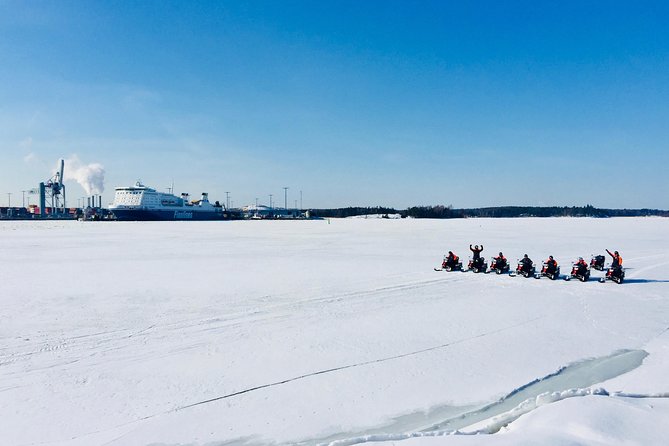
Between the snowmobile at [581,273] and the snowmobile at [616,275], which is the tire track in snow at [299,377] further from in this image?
the snowmobile at [616,275]

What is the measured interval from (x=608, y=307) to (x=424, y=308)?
383cm

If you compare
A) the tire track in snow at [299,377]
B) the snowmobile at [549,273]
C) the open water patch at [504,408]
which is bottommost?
the open water patch at [504,408]

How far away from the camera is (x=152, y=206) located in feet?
273

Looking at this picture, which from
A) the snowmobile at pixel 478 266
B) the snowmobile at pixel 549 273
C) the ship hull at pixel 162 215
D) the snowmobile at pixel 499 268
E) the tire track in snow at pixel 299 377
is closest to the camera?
the tire track in snow at pixel 299 377

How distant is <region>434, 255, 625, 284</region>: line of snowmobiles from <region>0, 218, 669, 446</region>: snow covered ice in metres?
0.99

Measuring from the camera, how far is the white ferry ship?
79.4m

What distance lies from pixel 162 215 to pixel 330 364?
85.4 metres

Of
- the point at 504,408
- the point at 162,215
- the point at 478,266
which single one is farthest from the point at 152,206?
the point at 504,408

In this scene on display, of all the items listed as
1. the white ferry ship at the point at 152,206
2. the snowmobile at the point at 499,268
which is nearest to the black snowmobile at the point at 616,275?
the snowmobile at the point at 499,268

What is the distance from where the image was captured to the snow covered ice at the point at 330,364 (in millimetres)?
3752

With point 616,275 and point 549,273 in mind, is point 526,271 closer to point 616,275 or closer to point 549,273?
point 549,273

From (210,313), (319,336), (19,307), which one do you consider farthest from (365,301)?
(19,307)

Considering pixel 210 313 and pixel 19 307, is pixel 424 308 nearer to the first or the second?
pixel 210 313

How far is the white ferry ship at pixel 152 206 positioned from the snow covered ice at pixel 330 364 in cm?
Result: 7604
